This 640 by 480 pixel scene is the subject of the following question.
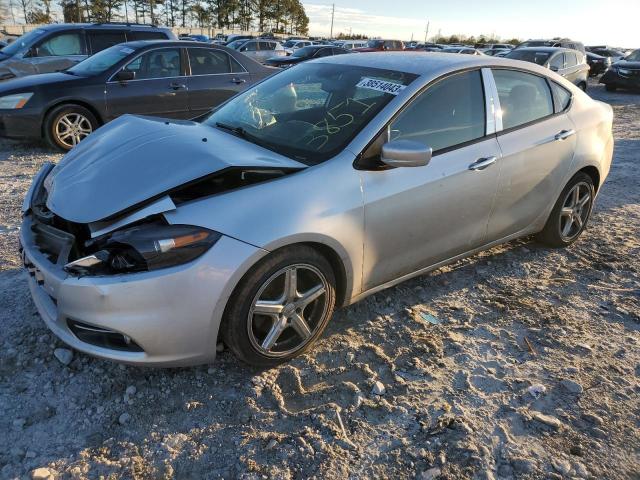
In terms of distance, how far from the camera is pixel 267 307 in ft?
8.55

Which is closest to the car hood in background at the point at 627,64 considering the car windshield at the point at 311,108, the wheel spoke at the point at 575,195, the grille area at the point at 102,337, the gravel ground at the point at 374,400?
the wheel spoke at the point at 575,195

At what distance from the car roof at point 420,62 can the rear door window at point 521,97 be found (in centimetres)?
9

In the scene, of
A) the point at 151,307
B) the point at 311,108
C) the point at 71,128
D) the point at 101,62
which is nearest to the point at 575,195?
the point at 311,108

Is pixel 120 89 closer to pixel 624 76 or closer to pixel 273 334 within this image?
pixel 273 334

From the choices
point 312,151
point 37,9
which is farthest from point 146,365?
point 37,9

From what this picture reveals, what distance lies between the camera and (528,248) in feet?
14.7

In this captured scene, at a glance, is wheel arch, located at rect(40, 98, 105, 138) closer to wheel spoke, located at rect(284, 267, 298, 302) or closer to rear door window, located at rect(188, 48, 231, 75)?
rear door window, located at rect(188, 48, 231, 75)

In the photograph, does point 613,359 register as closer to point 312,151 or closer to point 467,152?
point 467,152

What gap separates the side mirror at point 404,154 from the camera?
108 inches

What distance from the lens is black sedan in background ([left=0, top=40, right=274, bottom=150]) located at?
682cm

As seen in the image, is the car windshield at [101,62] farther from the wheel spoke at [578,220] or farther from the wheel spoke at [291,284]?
the wheel spoke at [578,220]

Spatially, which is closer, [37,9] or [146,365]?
[146,365]

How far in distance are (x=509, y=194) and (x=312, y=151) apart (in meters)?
1.58

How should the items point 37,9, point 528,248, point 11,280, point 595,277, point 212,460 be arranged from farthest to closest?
1. point 37,9
2. point 528,248
3. point 595,277
4. point 11,280
5. point 212,460
